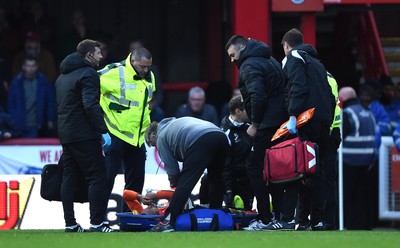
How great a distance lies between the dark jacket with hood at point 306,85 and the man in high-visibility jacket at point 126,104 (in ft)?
5.57

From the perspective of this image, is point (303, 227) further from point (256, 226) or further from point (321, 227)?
point (256, 226)

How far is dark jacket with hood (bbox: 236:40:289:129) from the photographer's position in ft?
46.8

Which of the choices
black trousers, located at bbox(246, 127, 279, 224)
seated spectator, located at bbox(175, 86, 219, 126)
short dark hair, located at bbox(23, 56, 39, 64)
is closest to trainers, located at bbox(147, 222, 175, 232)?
black trousers, located at bbox(246, 127, 279, 224)

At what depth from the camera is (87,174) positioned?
1442 cm

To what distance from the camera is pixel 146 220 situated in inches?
569

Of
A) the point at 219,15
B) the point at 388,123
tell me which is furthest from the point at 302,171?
the point at 219,15

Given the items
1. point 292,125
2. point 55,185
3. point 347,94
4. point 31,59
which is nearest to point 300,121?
point 292,125

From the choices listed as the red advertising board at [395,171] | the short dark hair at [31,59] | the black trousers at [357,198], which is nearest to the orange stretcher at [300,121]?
the black trousers at [357,198]

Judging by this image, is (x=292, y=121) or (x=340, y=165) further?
(x=340, y=165)

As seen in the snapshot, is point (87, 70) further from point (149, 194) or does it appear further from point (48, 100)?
point (48, 100)

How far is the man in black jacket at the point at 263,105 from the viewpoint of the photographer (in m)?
14.3

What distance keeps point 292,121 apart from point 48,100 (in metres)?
6.65

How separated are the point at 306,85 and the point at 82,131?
228 centimetres

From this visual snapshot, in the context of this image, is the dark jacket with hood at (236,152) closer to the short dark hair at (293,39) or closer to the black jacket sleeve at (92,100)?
the short dark hair at (293,39)
